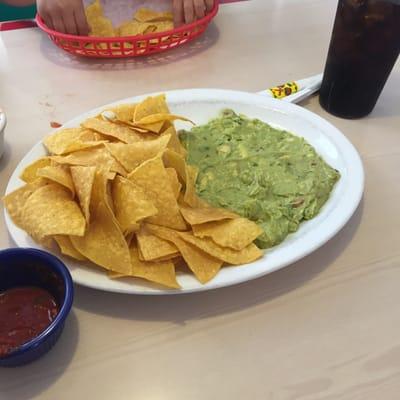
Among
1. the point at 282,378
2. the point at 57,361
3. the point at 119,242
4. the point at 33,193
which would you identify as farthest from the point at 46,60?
the point at 282,378

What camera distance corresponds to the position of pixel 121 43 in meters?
1.38

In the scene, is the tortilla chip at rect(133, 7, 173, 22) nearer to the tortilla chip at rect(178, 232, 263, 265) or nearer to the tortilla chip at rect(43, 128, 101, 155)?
the tortilla chip at rect(43, 128, 101, 155)

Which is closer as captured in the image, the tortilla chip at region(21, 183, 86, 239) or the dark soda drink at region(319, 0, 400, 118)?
the tortilla chip at region(21, 183, 86, 239)

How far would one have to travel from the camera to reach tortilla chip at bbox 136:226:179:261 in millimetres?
736

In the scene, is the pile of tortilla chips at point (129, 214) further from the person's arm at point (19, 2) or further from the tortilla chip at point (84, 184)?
the person's arm at point (19, 2)

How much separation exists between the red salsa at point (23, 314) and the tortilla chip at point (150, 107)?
1.38 ft

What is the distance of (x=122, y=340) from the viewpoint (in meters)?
0.73

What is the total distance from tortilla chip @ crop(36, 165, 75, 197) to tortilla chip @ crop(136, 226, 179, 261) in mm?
140

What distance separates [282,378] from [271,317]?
0.11m

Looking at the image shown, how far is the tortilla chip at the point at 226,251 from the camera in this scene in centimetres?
76

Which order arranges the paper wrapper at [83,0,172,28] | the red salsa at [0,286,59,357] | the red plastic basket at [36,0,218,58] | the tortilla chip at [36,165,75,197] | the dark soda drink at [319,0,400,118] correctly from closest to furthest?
the red salsa at [0,286,59,357], the tortilla chip at [36,165,75,197], the dark soda drink at [319,0,400,118], the red plastic basket at [36,0,218,58], the paper wrapper at [83,0,172,28]

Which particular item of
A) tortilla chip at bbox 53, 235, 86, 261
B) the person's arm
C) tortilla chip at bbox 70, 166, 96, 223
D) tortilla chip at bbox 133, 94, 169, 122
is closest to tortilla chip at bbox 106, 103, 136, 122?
tortilla chip at bbox 133, 94, 169, 122

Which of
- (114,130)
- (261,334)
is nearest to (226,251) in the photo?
(261,334)

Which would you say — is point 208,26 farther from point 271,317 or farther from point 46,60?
point 271,317
